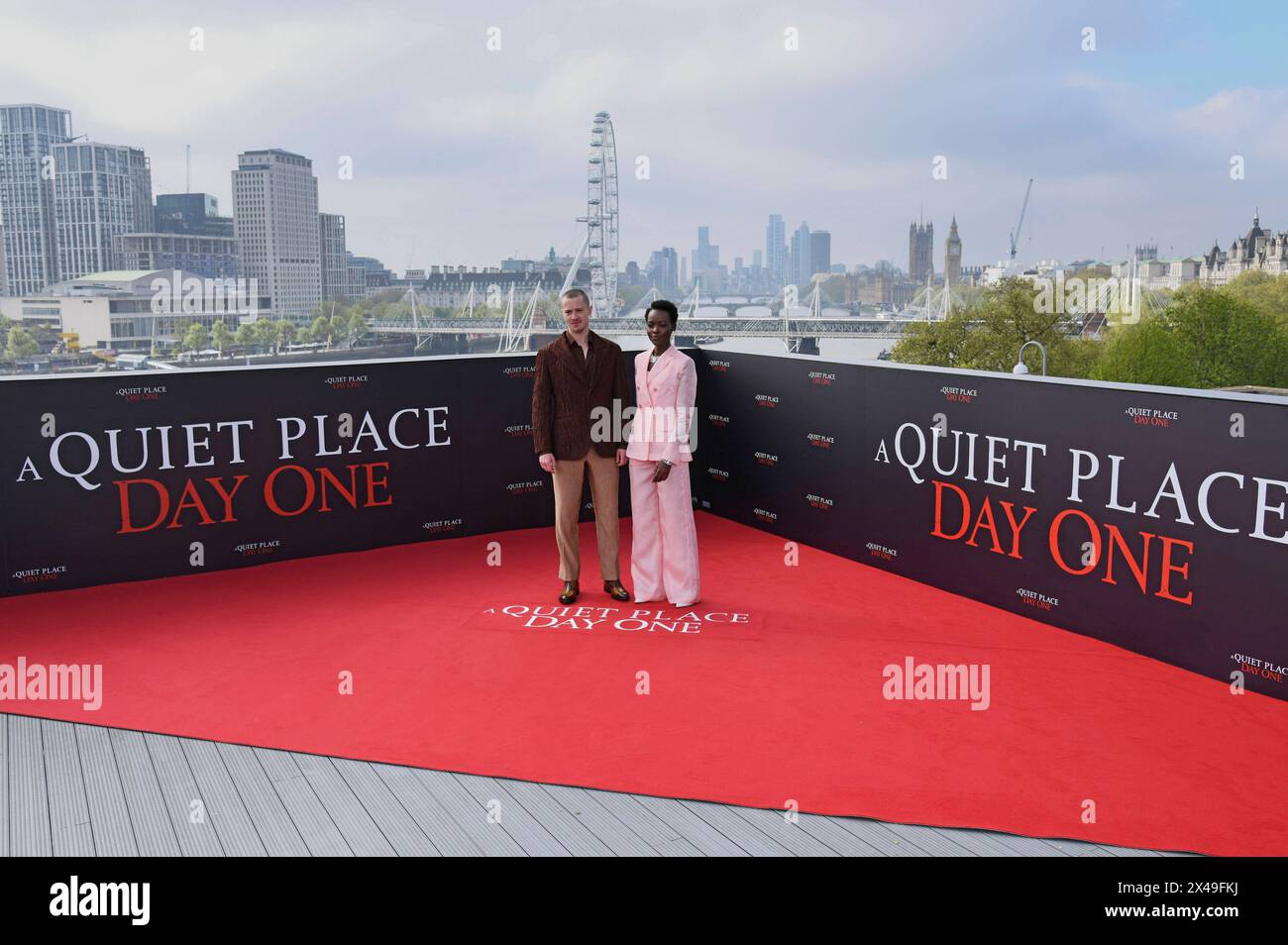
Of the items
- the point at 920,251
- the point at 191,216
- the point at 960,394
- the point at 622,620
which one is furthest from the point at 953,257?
the point at 622,620

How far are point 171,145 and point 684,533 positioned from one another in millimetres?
73577

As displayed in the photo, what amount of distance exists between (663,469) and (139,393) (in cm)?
349

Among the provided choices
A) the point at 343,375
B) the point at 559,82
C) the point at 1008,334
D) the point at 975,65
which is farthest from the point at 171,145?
the point at 975,65

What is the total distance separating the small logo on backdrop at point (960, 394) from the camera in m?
6.51

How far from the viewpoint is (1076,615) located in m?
5.95

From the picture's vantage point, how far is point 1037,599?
619cm

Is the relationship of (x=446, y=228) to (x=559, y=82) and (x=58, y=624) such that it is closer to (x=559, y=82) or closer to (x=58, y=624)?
(x=559, y=82)

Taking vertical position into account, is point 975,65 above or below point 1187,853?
above

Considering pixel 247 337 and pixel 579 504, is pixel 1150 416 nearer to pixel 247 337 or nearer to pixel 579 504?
pixel 579 504

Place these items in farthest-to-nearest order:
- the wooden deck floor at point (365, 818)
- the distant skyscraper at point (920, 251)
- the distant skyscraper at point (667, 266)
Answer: the distant skyscraper at point (920, 251), the distant skyscraper at point (667, 266), the wooden deck floor at point (365, 818)

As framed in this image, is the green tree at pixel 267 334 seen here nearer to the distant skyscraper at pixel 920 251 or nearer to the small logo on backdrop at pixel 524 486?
the small logo on backdrop at pixel 524 486

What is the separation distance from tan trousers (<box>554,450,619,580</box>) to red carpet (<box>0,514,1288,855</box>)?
27cm

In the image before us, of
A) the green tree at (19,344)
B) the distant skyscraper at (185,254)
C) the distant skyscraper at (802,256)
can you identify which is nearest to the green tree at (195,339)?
the distant skyscraper at (185,254)

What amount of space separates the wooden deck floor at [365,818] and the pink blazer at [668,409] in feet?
8.67
